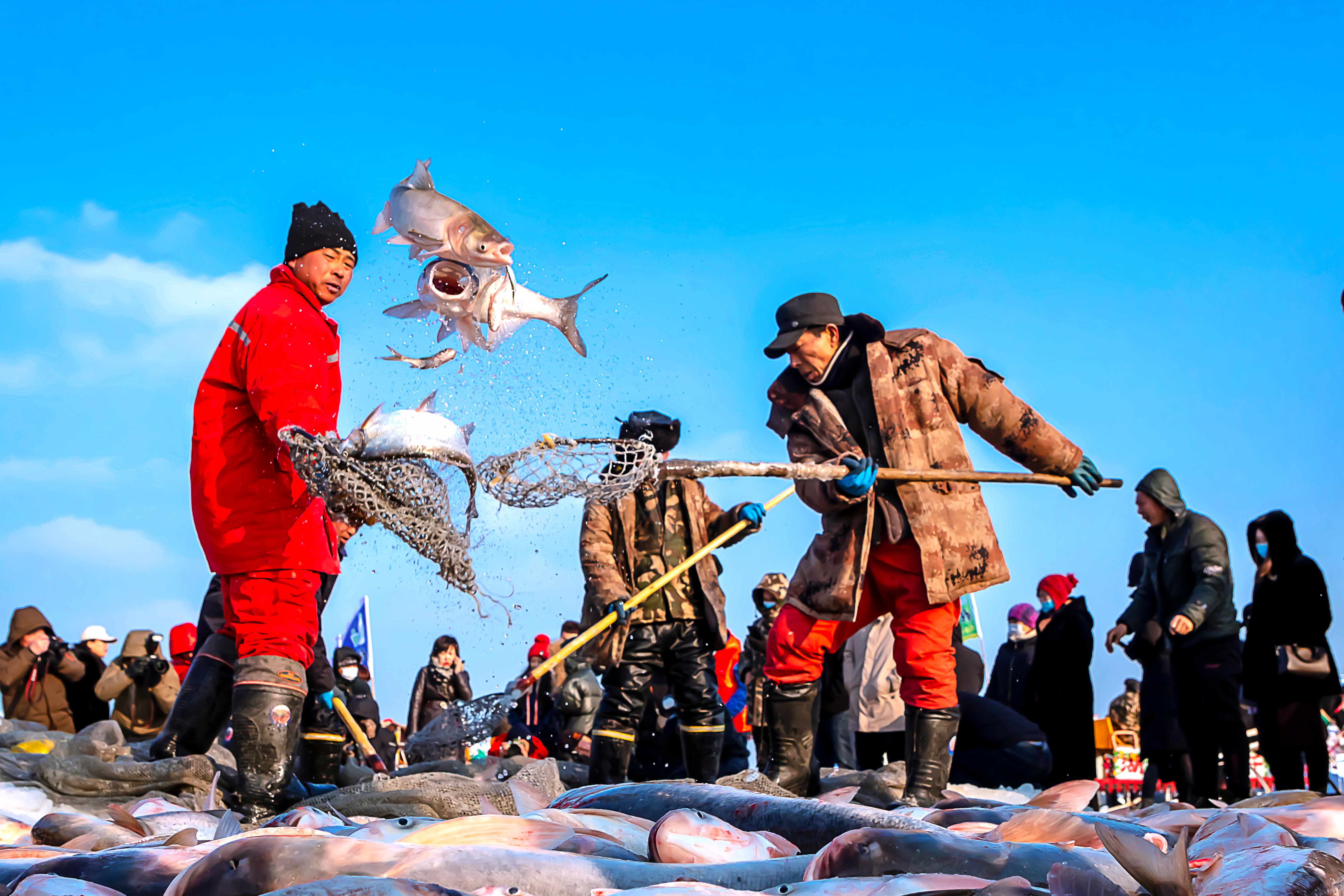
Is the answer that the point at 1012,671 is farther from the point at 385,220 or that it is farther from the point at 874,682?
the point at 385,220

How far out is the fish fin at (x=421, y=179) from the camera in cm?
443

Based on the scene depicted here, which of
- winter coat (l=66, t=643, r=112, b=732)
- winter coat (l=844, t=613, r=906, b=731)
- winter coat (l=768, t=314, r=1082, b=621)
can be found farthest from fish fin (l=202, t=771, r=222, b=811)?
winter coat (l=66, t=643, r=112, b=732)

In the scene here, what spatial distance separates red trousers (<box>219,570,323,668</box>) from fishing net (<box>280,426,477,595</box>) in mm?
338

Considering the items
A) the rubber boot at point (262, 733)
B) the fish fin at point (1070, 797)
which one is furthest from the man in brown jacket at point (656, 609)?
the fish fin at point (1070, 797)

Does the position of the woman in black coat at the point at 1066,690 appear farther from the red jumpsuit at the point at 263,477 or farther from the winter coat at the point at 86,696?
the winter coat at the point at 86,696

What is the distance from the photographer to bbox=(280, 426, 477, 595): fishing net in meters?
4.00

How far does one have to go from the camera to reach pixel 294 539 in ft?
14.0

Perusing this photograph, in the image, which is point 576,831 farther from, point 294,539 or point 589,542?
point 589,542

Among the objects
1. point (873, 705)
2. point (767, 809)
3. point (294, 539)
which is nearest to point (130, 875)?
point (767, 809)

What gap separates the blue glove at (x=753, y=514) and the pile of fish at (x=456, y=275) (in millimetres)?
3142

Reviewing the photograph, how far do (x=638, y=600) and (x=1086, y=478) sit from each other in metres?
2.86

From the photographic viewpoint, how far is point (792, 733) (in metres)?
5.37

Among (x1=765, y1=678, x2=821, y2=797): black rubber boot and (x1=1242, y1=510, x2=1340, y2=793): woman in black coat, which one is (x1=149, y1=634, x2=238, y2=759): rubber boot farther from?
(x1=1242, y1=510, x2=1340, y2=793): woman in black coat

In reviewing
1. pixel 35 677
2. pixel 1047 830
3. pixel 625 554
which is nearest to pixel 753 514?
pixel 625 554
